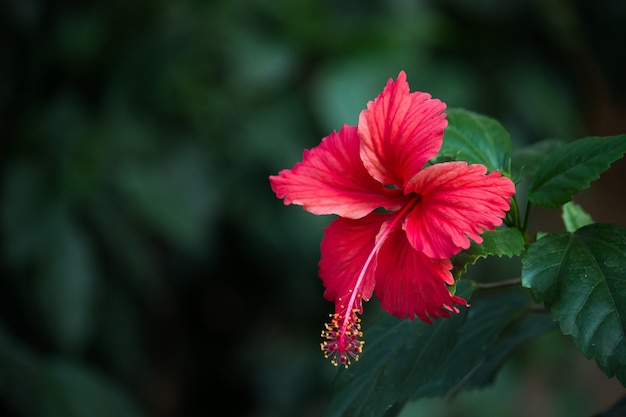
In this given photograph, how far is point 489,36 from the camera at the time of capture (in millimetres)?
2557

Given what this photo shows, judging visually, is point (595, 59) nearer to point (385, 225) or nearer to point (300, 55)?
point (300, 55)

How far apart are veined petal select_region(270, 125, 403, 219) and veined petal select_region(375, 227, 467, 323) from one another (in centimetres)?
5

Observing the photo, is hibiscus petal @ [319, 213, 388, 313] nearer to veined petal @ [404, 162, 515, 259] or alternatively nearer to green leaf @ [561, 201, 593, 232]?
veined petal @ [404, 162, 515, 259]

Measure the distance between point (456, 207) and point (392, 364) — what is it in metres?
0.21

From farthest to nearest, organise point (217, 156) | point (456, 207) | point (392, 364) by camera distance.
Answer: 1. point (217, 156)
2. point (392, 364)
3. point (456, 207)

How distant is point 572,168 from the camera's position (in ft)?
2.43

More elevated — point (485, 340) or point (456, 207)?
point (456, 207)

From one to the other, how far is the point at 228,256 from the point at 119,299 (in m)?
0.43

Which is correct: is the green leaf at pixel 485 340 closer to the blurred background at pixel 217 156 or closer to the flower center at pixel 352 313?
the flower center at pixel 352 313

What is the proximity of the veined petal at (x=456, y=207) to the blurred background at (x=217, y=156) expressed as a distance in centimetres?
118

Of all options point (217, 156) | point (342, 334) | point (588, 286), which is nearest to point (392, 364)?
point (342, 334)

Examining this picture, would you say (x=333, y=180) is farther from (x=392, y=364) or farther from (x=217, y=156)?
(x=217, y=156)

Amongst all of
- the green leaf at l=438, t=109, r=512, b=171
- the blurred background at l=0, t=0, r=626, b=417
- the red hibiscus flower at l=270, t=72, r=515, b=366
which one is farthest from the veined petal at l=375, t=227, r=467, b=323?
the blurred background at l=0, t=0, r=626, b=417

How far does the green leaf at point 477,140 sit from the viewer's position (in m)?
0.81
